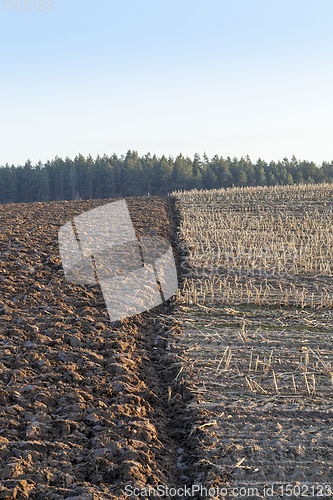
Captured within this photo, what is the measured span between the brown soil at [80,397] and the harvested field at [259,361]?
35cm

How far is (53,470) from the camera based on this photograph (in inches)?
103

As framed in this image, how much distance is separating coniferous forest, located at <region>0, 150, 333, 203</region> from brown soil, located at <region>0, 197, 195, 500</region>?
46.4 m

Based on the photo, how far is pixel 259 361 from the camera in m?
4.59

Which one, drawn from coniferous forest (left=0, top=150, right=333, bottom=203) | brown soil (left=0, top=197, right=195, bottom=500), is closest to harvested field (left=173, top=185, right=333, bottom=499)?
brown soil (left=0, top=197, right=195, bottom=500)

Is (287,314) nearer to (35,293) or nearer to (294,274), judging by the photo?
(294,274)

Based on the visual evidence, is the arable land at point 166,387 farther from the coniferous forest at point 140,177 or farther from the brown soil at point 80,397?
the coniferous forest at point 140,177

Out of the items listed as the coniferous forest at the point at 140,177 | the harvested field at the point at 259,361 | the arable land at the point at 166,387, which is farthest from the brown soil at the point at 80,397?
the coniferous forest at the point at 140,177

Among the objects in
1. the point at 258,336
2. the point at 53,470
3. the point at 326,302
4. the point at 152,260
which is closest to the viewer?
the point at 53,470

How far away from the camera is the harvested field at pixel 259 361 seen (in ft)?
9.45

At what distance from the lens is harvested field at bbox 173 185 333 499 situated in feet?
9.45

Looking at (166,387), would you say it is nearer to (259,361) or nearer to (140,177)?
(259,361)

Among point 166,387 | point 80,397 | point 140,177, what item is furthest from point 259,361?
point 140,177

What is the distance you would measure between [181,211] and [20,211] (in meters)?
6.72

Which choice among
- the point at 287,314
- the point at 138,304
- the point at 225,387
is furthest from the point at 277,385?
the point at 138,304
